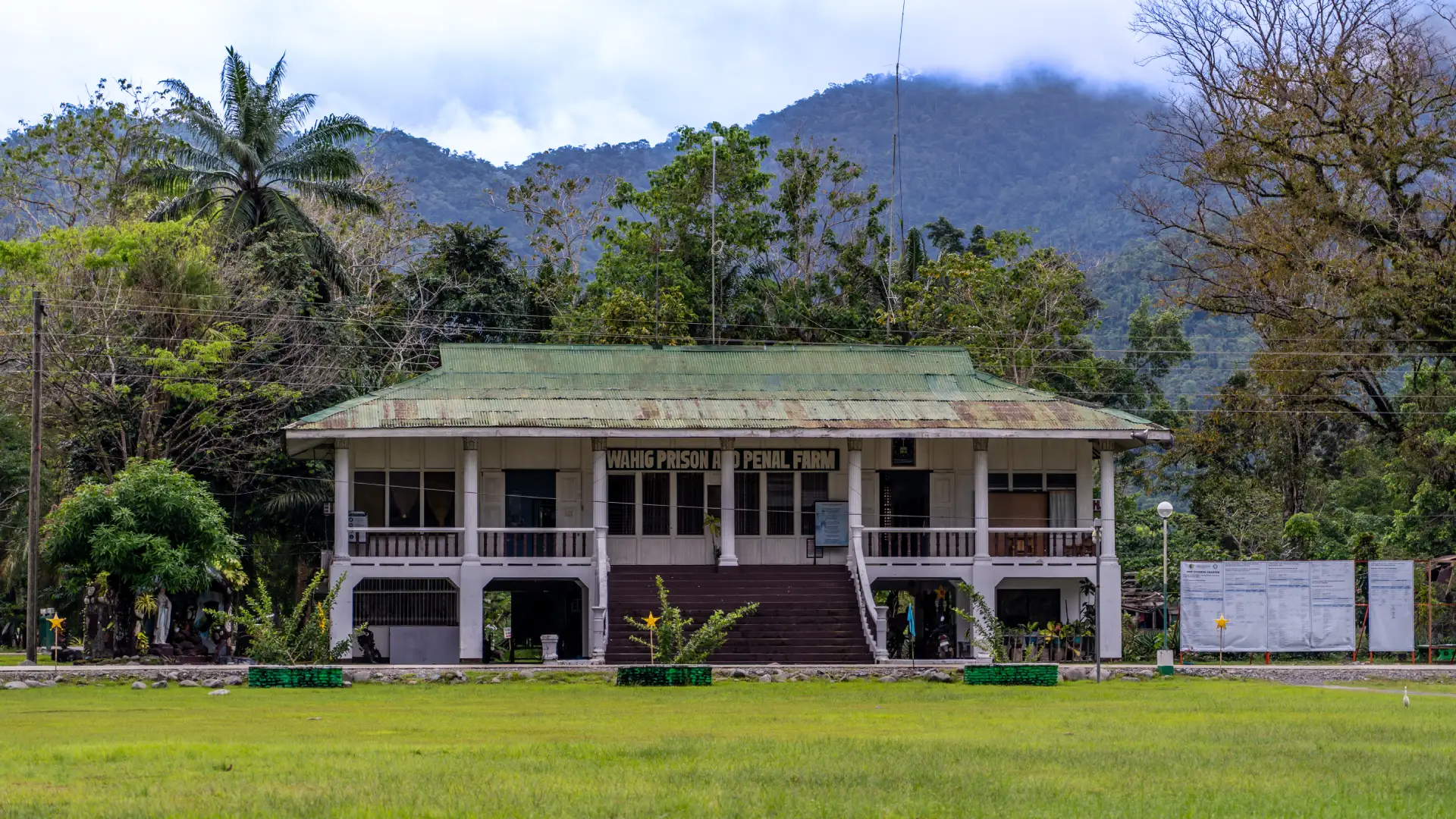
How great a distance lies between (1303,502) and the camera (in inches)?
2254

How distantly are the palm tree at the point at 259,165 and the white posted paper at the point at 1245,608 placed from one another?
2589 centimetres

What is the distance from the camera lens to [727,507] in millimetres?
35188

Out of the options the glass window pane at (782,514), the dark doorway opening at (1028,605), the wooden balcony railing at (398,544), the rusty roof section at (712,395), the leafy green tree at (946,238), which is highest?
the leafy green tree at (946,238)

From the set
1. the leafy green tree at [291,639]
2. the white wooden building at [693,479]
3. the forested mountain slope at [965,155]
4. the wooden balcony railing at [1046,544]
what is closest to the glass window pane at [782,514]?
the white wooden building at [693,479]

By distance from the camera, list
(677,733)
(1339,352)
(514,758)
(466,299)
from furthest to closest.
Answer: (466,299) < (1339,352) < (677,733) < (514,758)

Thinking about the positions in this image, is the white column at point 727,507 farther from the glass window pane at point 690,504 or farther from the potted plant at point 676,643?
the potted plant at point 676,643

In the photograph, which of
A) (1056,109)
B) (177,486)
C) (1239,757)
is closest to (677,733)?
(1239,757)

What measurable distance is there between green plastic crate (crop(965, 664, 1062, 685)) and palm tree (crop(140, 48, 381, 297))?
25.6 m

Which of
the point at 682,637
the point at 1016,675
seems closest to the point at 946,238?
the point at 682,637

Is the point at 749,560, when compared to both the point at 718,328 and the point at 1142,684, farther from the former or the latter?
the point at 718,328

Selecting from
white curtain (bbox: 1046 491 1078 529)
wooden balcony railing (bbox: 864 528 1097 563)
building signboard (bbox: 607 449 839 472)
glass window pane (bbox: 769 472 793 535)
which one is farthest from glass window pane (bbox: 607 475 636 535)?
white curtain (bbox: 1046 491 1078 529)

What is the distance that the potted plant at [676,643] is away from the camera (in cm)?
2741

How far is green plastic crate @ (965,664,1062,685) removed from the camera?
27.8m

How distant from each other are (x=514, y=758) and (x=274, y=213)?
34.2 meters
